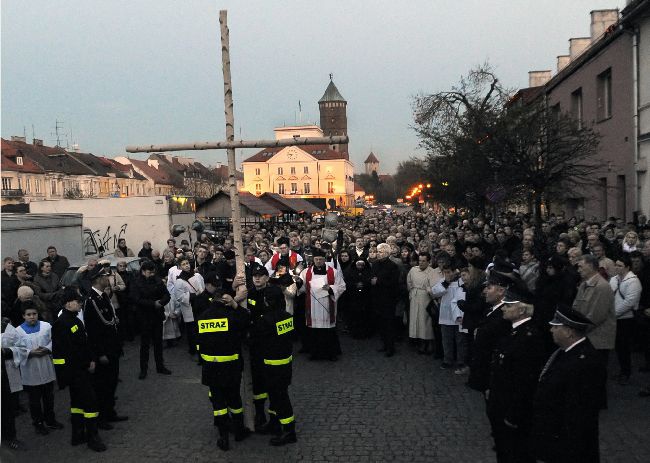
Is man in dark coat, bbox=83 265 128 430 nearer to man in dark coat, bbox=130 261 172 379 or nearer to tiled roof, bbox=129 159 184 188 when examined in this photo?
man in dark coat, bbox=130 261 172 379

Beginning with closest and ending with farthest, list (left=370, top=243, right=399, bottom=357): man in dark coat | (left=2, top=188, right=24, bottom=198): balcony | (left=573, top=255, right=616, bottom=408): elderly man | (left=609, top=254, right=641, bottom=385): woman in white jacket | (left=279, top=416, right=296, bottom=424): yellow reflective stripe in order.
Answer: (left=279, top=416, right=296, bottom=424): yellow reflective stripe → (left=573, top=255, right=616, bottom=408): elderly man → (left=609, top=254, right=641, bottom=385): woman in white jacket → (left=370, top=243, right=399, bottom=357): man in dark coat → (left=2, top=188, right=24, bottom=198): balcony

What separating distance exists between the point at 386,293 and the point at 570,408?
21.6 feet

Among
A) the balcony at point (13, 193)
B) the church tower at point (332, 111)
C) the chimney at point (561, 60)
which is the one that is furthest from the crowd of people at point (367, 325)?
the church tower at point (332, 111)

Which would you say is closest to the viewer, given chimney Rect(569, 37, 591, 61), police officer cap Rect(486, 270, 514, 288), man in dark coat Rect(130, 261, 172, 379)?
police officer cap Rect(486, 270, 514, 288)

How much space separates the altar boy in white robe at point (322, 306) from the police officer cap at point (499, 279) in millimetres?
4952

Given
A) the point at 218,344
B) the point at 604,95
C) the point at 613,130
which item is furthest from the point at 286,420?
the point at 604,95

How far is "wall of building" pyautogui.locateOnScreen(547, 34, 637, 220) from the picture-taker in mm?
19703

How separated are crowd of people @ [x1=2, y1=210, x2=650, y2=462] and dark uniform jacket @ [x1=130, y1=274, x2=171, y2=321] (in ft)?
0.07

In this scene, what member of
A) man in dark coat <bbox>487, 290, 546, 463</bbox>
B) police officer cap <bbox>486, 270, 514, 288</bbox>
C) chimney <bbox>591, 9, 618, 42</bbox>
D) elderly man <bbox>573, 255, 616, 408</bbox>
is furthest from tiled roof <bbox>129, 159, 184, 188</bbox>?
man in dark coat <bbox>487, 290, 546, 463</bbox>

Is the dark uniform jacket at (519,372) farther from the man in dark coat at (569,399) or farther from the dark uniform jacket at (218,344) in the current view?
the dark uniform jacket at (218,344)

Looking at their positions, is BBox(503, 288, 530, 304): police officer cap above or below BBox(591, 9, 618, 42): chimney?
below

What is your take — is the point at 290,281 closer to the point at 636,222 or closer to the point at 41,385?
the point at 41,385

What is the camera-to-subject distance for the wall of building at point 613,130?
64.6ft

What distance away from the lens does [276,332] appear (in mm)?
6789
